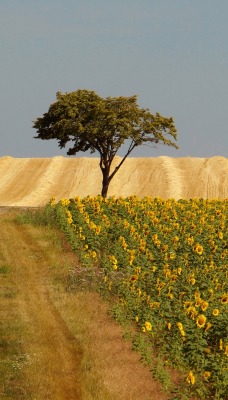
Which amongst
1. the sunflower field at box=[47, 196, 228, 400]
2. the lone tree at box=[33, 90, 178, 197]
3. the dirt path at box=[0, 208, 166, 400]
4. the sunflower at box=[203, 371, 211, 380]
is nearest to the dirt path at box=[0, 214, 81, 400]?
the dirt path at box=[0, 208, 166, 400]

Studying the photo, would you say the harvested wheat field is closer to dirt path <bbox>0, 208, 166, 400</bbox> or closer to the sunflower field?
the sunflower field

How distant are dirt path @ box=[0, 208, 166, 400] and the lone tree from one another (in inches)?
1141

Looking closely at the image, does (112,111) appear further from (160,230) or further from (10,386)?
(10,386)

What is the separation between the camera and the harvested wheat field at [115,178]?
67.8 metres

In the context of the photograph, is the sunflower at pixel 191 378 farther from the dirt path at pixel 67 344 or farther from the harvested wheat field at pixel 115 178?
the harvested wheat field at pixel 115 178

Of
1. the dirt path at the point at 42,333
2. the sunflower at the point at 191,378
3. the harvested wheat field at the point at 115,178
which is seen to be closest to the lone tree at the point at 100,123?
the harvested wheat field at the point at 115,178

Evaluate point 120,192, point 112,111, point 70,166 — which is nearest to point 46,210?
point 112,111

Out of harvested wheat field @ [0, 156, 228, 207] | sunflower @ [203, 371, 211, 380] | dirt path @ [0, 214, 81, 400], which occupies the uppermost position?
dirt path @ [0, 214, 81, 400]

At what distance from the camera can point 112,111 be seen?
5197cm

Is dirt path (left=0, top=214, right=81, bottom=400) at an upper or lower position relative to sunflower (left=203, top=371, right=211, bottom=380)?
upper

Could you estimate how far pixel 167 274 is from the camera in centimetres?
1970

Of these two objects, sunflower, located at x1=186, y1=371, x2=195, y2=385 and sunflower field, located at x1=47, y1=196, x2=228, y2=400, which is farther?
sunflower field, located at x1=47, y1=196, x2=228, y2=400

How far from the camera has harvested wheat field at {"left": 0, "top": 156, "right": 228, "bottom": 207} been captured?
222 ft

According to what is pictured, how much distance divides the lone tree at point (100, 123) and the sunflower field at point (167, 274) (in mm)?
20005
